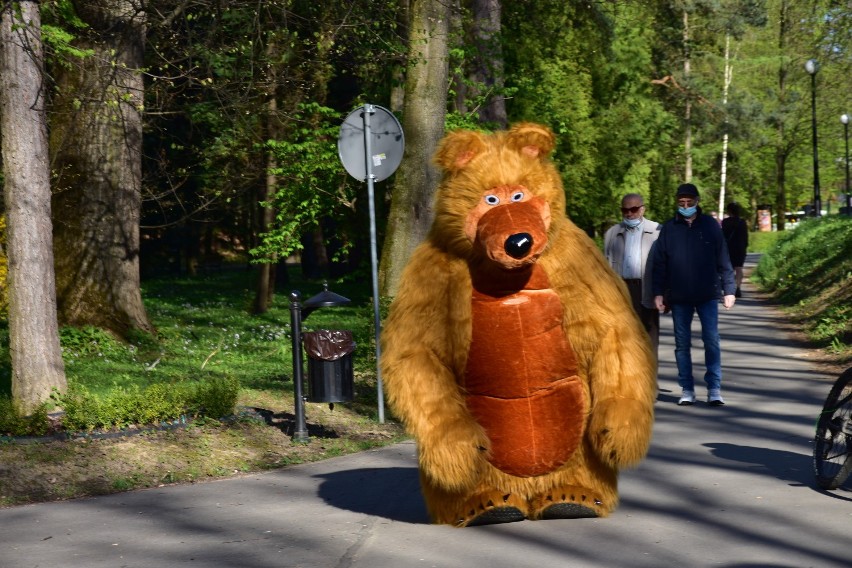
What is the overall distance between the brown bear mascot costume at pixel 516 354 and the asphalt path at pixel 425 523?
29 centimetres

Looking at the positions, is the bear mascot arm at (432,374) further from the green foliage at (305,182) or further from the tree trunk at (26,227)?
the green foliage at (305,182)

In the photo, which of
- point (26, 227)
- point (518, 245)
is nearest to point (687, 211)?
point (518, 245)

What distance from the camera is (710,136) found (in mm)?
53344

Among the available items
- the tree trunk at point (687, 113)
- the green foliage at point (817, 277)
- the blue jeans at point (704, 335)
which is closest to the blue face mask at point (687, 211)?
the blue jeans at point (704, 335)

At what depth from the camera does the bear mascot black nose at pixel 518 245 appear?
637cm

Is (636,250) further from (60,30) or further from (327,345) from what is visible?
(60,30)

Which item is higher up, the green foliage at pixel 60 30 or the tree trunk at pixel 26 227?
the green foliage at pixel 60 30

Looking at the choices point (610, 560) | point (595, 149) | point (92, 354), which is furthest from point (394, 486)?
point (595, 149)

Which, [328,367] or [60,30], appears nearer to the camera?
[328,367]

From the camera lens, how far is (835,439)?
24.4 feet

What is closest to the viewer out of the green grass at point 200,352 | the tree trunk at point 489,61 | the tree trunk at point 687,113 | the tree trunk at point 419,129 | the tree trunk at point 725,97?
the green grass at point 200,352

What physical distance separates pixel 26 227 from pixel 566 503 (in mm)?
5186

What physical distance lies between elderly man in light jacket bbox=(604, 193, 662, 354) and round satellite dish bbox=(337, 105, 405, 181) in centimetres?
229

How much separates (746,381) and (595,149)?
22.7m
